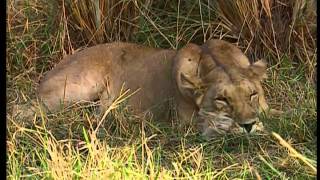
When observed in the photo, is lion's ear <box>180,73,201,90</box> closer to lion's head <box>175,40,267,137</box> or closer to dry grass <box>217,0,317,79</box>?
lion's head <box>175,40,267,137</box>

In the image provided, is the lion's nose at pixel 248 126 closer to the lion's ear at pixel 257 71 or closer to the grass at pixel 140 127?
the grass at pixel 140 127

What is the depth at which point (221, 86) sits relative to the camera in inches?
162

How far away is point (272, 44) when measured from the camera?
197 inches

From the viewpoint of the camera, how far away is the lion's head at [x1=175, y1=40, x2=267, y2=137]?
400cm

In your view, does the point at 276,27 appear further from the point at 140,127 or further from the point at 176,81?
the point at 140,127

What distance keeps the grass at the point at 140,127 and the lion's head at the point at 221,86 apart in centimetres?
10

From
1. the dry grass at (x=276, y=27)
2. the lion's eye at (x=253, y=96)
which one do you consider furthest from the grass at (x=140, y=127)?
the lion's eye at (x=253, y=96)

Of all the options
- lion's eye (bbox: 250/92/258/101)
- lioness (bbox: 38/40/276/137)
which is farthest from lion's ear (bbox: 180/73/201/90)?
lion's eye (bbox: 250/92/258/101)

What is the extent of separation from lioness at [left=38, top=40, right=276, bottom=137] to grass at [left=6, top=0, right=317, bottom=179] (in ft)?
0.40

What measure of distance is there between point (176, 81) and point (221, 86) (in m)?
0.37

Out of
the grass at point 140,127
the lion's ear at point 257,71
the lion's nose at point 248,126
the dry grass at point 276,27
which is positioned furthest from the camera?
the dry grass at point 276,27

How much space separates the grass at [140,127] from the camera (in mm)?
3404

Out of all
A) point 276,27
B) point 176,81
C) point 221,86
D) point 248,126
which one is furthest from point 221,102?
point 276,27

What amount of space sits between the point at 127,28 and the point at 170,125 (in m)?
1.22
